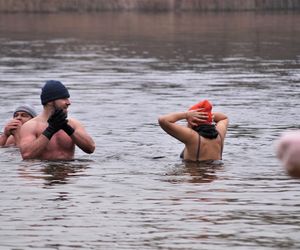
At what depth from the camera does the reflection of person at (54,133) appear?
13.0 metres

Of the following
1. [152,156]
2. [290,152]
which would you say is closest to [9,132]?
[152,156]

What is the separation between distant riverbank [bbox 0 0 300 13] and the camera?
58938 millimetres

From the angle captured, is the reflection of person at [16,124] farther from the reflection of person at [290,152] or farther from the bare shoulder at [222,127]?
the reflection of person at [290,152]

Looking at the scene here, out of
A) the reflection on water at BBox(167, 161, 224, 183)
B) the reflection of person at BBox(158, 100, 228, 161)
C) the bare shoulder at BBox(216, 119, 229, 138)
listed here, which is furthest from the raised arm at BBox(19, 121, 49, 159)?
the bare shoulder at BBox(216, 119, 229, 138)

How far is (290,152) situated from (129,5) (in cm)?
5602

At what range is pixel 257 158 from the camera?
46.7 ft

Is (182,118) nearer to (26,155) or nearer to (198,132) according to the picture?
(198,132)

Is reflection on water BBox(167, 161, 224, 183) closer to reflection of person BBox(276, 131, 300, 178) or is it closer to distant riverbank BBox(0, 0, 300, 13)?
reflection of person BBox(276, 131, 300, 178)

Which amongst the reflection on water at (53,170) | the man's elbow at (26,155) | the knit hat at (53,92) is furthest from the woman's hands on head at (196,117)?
the man's elbow at (26,155)

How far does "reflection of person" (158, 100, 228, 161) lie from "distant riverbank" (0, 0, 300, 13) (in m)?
45.8

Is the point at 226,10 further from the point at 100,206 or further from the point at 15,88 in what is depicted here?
the point at 100,206

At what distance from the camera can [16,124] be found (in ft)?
49.0

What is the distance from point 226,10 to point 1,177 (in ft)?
158

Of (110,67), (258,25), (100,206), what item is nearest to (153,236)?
(100,206)
